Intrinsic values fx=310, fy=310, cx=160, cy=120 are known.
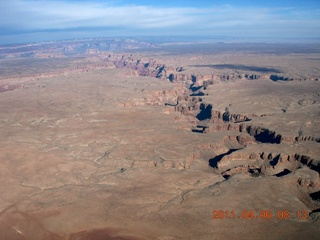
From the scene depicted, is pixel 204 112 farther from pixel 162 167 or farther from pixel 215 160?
pixel 162 167

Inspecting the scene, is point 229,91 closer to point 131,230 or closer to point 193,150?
point 193,150

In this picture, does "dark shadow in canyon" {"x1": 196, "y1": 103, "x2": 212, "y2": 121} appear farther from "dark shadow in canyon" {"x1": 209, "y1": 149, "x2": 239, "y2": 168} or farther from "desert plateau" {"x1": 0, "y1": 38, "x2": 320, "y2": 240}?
"dark shadow in canyon" {"x1": 209, "y1": 149, "x2": 239, "y2": 168}

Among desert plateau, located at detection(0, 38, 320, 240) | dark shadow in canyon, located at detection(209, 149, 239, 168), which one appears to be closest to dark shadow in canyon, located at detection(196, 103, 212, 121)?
desert plateau, located at detection(0, 38, 320, 240)

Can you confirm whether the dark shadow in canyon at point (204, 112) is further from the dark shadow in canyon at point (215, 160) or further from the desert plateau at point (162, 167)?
the dark shadow in canyon at point (215, 160)

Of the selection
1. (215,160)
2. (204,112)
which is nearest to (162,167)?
(215,160)

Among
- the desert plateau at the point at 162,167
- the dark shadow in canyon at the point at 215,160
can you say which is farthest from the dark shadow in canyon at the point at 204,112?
the dark shadow in canyon at the point at 215,160

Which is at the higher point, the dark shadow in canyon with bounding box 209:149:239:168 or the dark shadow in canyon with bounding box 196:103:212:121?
the dark shadow in canyon with bounding box 196:103:212:121

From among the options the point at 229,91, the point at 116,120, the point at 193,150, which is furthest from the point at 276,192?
the point at 229,91

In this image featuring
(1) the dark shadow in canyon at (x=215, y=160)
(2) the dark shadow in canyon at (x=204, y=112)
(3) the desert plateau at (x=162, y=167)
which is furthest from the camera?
(2) the dark shadow in canyon at (x=204, y=112)
